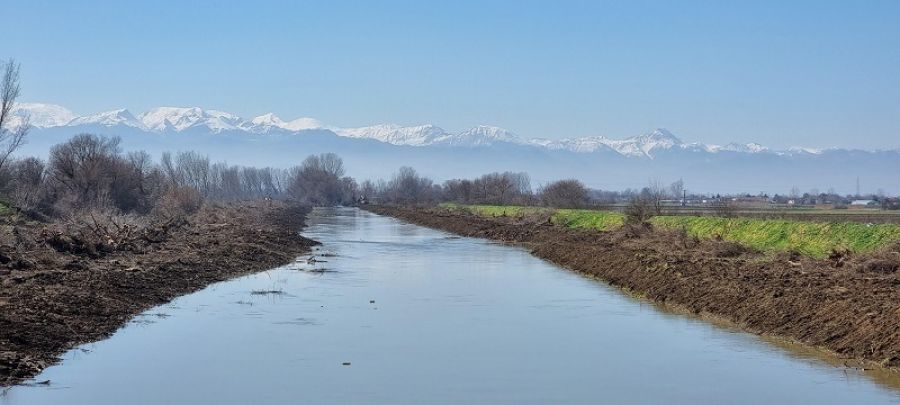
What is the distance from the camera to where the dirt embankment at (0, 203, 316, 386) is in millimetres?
15883

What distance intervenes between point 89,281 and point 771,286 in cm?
1596

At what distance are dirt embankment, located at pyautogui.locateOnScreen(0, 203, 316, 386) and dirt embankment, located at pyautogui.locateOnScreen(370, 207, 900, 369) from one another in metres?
12.7

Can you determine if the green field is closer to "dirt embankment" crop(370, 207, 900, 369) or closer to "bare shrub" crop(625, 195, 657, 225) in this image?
"bare shrub" crop(625, 195, 657, 225)

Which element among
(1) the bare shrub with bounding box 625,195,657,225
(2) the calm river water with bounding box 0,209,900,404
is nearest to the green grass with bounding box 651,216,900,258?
(1) the bare shrub with bounding box 625,195,657,225

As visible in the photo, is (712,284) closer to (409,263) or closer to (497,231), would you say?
(409,263)

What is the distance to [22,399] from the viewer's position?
1244cm

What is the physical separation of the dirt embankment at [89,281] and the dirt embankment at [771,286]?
12694mm

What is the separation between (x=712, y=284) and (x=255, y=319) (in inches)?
453

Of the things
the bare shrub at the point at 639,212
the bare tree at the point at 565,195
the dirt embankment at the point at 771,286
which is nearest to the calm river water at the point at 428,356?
the dirt embankment at the point at 771,286

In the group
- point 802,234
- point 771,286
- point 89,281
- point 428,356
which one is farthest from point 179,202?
point 428,356

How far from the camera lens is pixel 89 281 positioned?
2256 centimetres

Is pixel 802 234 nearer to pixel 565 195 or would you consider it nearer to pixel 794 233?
pixel 794 233

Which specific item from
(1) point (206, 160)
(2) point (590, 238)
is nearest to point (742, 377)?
(2) point (590, 238)

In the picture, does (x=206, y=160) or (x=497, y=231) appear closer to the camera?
(x=497, y=231)
